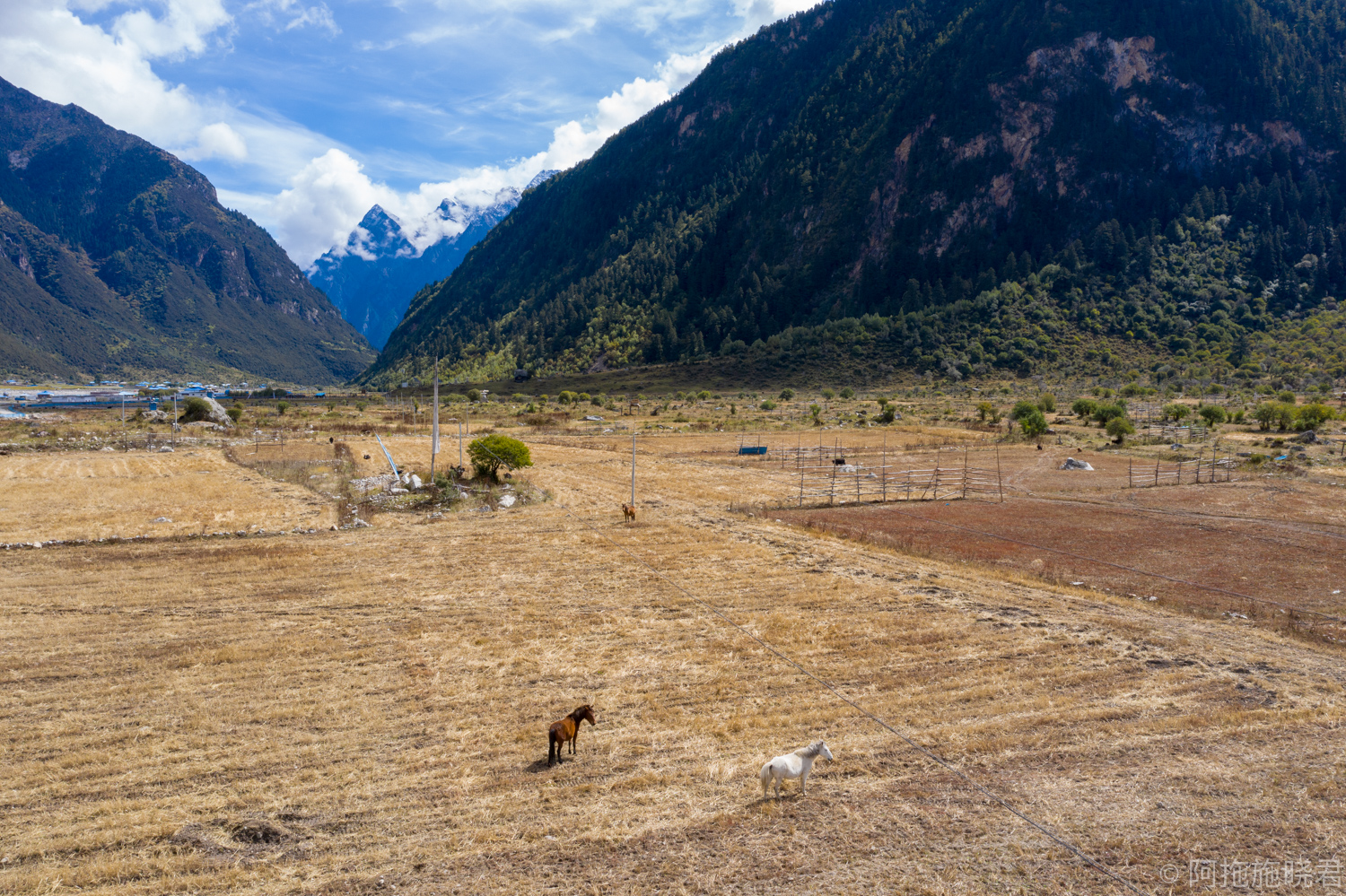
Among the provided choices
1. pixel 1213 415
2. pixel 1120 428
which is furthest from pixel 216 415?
pixel 1213 415

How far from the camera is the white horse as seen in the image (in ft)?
25.3

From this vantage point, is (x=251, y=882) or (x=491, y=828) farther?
(x=491, y=828)

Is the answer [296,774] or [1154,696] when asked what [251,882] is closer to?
[296,774]

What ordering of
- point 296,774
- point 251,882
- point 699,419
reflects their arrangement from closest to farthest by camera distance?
point 251,882 < point 296,774 < point 699,419

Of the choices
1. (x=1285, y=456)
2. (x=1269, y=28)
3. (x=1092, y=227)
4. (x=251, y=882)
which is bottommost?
(x=251, y=882)

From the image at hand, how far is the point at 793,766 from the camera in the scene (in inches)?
305

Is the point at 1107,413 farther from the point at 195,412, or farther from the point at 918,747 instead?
the point at 195,412

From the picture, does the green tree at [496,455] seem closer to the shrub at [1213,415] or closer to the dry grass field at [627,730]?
the dry grass field at [627,730]

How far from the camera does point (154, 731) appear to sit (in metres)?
9.16

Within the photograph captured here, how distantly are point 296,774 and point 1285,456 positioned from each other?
46818mm

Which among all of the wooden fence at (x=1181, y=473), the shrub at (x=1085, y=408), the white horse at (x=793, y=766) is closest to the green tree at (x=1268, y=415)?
the shrub at (x=1085, y=408)

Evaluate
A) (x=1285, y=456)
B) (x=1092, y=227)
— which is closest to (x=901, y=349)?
(x=1092, y=227)

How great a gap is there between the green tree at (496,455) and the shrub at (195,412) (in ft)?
150

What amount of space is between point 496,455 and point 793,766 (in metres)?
25.0
